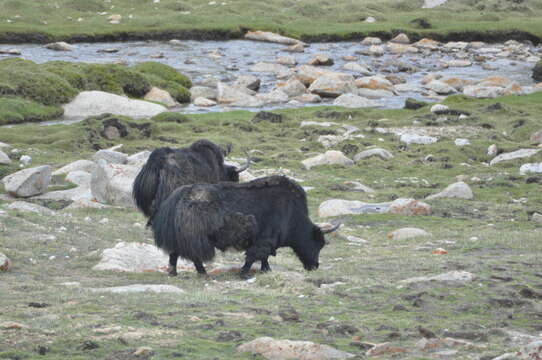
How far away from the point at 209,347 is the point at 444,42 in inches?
1943

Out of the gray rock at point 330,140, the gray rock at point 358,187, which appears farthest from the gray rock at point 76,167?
the gray rock at point 330,140

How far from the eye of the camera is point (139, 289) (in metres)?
7.43

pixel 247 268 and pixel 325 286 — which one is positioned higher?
pixel 325 286

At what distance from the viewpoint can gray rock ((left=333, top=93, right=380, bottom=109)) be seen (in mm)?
29706

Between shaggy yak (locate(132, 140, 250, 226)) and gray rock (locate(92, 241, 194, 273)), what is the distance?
43 cm

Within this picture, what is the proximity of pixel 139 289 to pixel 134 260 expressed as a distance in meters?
1.76

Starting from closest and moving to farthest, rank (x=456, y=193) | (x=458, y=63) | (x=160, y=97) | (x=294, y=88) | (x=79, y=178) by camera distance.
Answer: (x=456, y=193) → (x=79, y=178) → (x=160, y=97) → (x=294, y=88) → (x=458, y=63)

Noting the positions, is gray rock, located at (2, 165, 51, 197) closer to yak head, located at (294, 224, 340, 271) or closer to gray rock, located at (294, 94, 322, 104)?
yak head, located at (294, 224, 340, 271)

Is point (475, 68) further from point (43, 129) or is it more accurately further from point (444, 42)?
point (43, 129)

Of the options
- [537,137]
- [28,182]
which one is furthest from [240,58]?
[28,182]

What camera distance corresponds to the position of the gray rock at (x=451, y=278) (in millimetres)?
7629

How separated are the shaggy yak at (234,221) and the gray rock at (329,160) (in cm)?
990

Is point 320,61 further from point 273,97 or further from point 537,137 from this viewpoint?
point 537,137

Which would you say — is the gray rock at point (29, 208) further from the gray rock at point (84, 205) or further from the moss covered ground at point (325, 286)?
the gray rock at point (84, 205)
